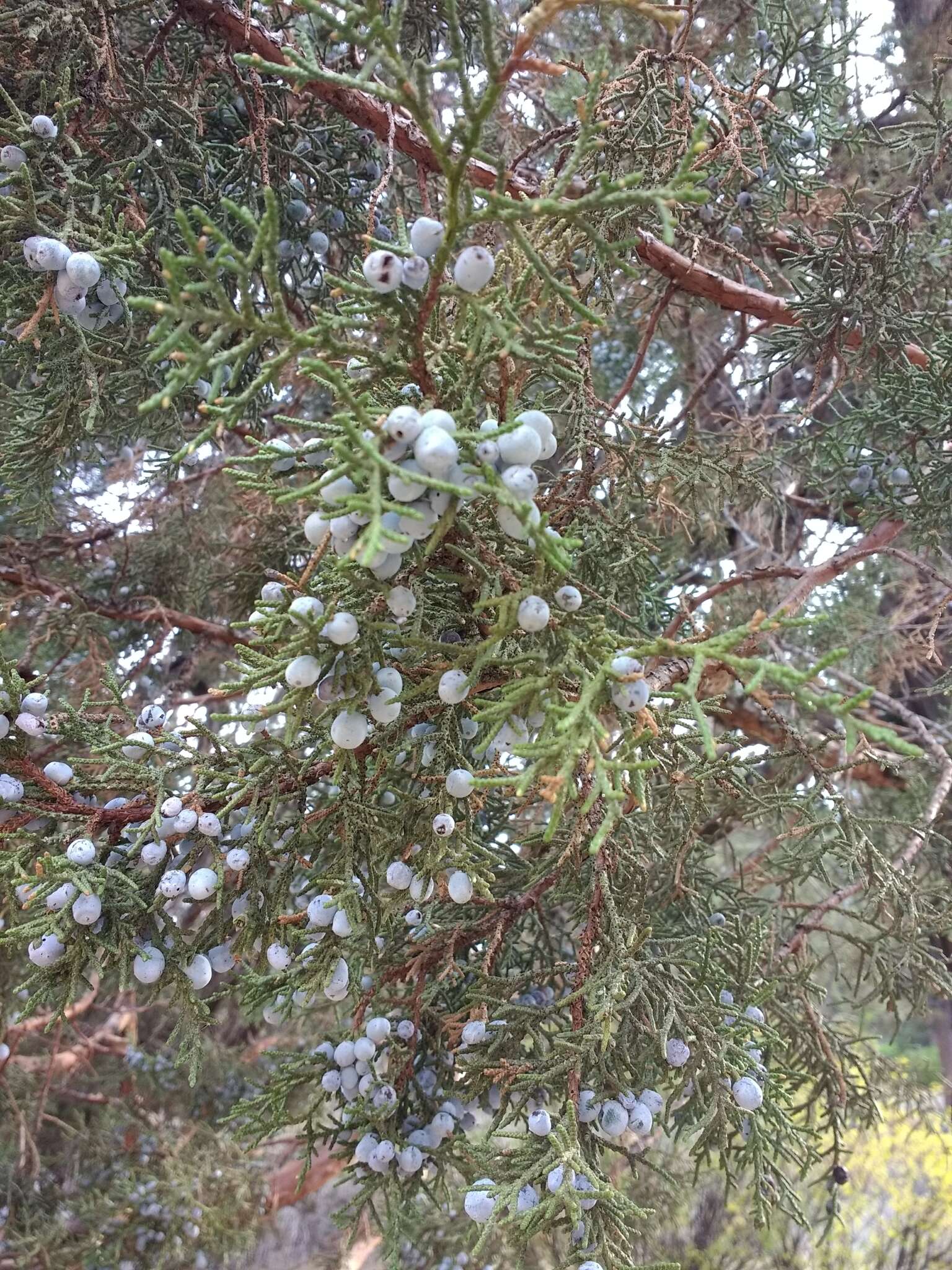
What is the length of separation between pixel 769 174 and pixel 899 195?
0.61 m

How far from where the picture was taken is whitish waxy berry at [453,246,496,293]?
3.00ft

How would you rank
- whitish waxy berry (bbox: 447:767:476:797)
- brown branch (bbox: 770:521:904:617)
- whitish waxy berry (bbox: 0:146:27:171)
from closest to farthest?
1. whitish waxy berry (bbox: 447:767:476:797)
2. whitish waxy berry (bbox: 0:146:27:171)
3. brown branch (bbox: 770:521:904:617)

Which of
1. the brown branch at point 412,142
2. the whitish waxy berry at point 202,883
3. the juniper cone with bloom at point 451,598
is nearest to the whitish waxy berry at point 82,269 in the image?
the juniper cone with bloom at point 451,598

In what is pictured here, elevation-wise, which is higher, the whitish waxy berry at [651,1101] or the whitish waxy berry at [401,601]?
the whitish waxy berry at [401,601]

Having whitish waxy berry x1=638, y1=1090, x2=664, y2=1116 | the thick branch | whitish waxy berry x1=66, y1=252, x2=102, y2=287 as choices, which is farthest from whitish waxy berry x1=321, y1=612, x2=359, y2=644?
the thick branch

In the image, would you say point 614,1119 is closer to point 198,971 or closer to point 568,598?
point 198,971

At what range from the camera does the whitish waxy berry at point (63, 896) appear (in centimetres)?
126

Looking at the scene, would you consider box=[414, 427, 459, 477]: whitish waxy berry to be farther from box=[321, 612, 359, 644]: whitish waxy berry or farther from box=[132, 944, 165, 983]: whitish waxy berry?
box=[132, 944, 165, 983]: whitish waxy berry

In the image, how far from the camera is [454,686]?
110 centimetres

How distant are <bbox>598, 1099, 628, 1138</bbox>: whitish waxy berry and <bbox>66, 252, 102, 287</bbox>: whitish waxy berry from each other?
1677mm

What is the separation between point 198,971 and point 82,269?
48.0 inches

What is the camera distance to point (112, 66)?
153 centimetres

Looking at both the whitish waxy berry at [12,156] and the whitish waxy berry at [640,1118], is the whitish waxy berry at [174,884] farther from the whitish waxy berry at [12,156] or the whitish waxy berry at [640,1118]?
the whitish waxy berry at [12,156]

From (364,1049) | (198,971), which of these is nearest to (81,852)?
(198,971)
